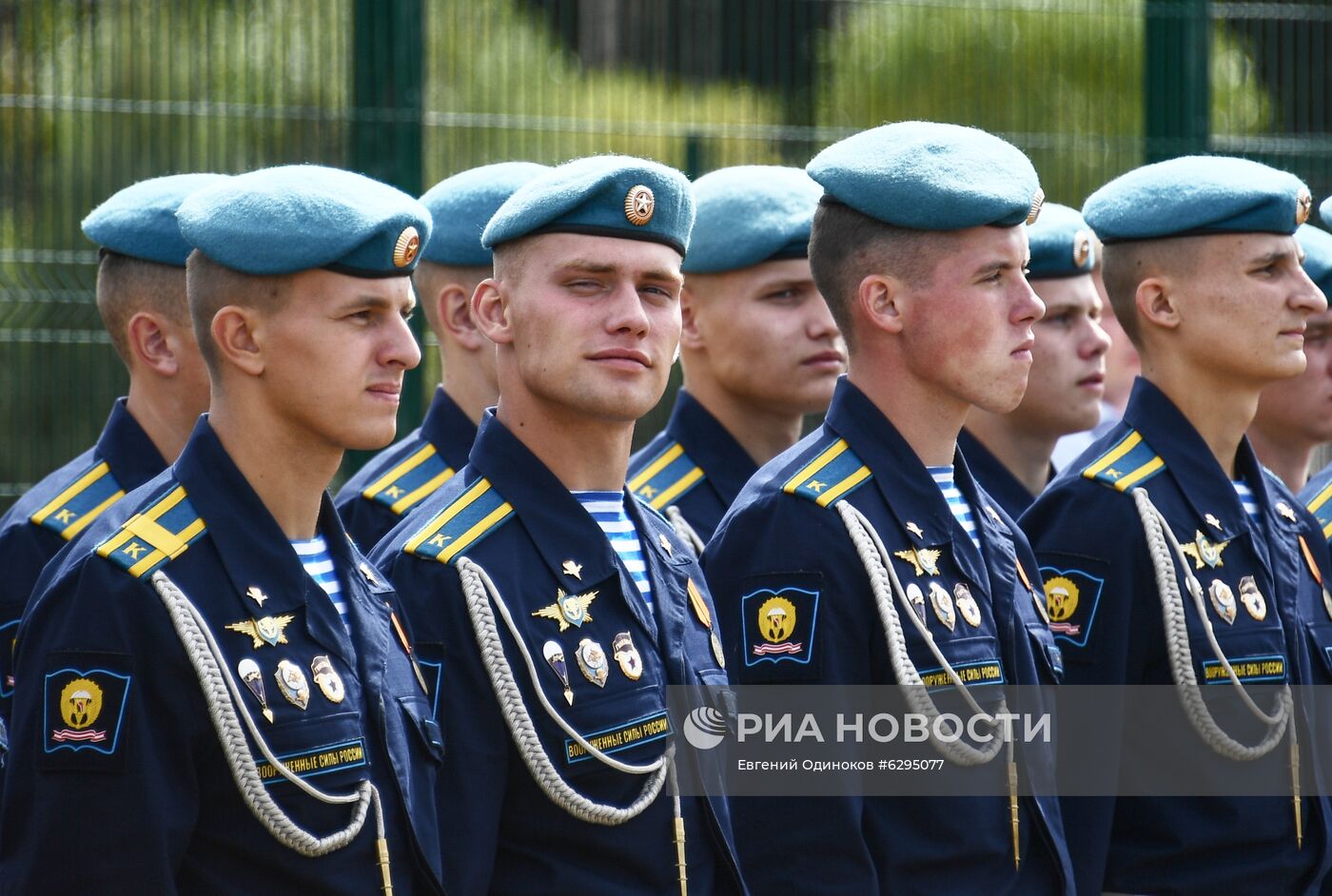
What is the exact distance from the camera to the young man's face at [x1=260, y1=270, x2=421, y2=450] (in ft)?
11.4

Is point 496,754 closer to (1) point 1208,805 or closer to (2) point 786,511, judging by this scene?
(2) point 786,511

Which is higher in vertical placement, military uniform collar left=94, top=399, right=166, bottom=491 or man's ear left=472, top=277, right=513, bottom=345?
man's ear left=472, top=277, right=513, bottom=345

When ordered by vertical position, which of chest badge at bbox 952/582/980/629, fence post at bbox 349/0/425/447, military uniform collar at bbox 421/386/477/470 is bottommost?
chest badge at bbox 952/582/980/629

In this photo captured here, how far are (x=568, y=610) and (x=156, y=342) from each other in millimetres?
1669

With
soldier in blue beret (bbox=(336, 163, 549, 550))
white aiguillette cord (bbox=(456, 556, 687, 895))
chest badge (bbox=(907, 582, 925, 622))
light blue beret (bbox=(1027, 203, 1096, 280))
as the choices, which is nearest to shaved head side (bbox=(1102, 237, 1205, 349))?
light blue beret (bbox=(1027, 203, 1096, 280))

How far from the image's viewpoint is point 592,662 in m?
3.62

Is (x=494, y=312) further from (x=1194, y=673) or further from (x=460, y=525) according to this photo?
(x=1194, y=673)

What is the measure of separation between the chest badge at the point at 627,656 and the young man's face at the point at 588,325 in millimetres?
449

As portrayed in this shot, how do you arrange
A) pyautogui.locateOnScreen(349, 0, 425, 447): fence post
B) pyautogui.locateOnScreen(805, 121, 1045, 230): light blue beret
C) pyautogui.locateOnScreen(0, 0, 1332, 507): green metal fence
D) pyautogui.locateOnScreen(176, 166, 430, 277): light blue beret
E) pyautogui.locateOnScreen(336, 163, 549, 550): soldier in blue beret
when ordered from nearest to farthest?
1. pyautogui.locateOnScreen(176, 166, 430, 277): light blue beret
2. pyautogui.locateOnScreen(805, 121, 1045, 230): light blue beret
3. pyautogui.locateOnScreen(336, 163, 549, 550): soldier in blue beret
4. pyautogui.locateOnScreen(0, 0, 1332, 507): green metal fence
5. pyautogui.locateOnScreen(349, 0, 425, 447): fence post

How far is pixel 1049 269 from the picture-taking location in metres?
5.86

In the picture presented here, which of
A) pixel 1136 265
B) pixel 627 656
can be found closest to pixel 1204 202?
pixel 1136 265

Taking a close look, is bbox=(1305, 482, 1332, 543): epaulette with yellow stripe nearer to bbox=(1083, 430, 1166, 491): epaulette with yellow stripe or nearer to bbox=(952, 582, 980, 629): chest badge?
bbox=(1083, 430, 1166, 491): epaulette with yellow stripe

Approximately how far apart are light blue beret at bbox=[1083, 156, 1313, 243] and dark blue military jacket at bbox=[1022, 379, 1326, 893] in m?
0.45

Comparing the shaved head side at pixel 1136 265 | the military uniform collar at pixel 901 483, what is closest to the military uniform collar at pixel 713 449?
the shaved head side at pixel 1136 265
